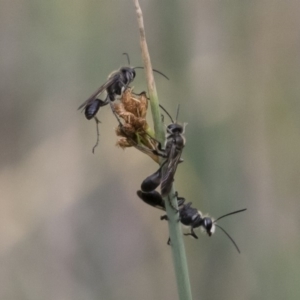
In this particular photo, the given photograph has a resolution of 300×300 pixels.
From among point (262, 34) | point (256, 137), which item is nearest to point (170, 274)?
point (256, 137)

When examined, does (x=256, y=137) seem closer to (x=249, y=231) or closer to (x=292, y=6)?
(x=249, y=231)

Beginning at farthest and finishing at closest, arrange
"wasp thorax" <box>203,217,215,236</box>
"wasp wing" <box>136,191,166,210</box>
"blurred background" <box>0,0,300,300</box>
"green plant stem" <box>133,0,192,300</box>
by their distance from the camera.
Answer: "blurred background" <box>0,0,300,300</box> < "wasp thorax" <box>203,217,215,236</box> < "wasp wing" <box>136,191,166,210</box> < "green plant stem" <box>133,0,192,300</box>

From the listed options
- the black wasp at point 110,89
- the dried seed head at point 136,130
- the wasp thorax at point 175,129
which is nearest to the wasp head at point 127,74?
the black wasp at point 110,89

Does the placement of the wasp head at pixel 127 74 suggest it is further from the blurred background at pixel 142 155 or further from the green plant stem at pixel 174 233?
the green plant stem at pixel 174 233

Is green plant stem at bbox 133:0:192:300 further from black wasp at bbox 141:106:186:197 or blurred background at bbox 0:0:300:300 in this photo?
blurred background at bbox 0:0:300:300

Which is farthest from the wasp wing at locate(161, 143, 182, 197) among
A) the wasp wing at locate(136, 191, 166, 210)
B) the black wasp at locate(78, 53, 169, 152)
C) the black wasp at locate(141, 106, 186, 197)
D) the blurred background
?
the blurred background

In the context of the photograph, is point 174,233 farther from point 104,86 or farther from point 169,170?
point 104,86

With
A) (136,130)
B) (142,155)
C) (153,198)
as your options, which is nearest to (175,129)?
(153,198)
